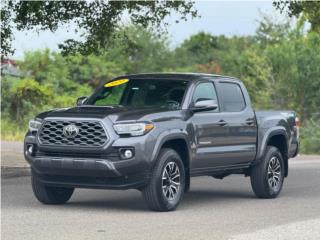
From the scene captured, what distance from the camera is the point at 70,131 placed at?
1142 cm

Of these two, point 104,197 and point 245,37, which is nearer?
point 104,197

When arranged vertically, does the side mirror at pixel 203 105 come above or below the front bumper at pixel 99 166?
above

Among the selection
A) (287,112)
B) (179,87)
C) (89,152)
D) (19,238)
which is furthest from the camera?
(287,112)

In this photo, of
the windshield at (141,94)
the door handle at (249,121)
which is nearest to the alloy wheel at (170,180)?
the windshield at (141,94)

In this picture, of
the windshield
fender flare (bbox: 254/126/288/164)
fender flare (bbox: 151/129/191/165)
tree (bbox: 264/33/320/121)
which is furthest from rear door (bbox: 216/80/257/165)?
tree (bbox: 264/33/320/121)

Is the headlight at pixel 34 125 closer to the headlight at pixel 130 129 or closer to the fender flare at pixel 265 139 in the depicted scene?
the headlight at pixel 130 129

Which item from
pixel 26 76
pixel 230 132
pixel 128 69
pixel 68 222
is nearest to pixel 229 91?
pixel 230 132

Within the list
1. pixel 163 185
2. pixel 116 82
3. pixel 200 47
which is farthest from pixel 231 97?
pixel 200 47

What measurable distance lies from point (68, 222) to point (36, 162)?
1459 millimetres

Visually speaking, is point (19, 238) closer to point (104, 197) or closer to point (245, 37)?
point (104, 197)

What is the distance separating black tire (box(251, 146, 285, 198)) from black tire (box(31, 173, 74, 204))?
3.01 metres

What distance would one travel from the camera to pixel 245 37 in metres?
90.2

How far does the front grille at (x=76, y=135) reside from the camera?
11.2 meters

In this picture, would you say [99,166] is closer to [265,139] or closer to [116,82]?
[116,82]
